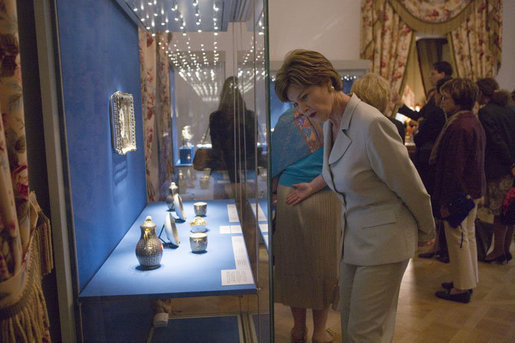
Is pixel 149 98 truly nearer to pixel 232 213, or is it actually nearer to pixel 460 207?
pixel 232 213

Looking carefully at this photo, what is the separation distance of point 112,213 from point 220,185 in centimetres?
51

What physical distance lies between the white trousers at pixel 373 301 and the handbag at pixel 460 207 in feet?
5.04

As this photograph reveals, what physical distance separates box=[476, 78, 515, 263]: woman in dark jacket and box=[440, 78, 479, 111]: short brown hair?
0.89 meters

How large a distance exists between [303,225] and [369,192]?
31.2 inches

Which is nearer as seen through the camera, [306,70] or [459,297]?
[306,70]

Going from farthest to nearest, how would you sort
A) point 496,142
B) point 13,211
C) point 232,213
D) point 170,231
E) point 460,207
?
point 496,142, point 460,207, point 232,213, point 170,231, point 13,211

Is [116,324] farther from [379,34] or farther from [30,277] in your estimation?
[379,34]

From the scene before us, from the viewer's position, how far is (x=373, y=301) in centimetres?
Result: 145

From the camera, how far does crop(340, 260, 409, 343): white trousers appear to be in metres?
1.45

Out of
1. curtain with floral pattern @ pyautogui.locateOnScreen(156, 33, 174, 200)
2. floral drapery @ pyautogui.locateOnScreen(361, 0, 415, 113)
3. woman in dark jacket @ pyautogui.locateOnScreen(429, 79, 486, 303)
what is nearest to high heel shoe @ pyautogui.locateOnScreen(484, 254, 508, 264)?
woman in dark jacket @ pyautogui.locateOnScreen(429, 79, 486, 303)

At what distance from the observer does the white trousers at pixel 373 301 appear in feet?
4.75

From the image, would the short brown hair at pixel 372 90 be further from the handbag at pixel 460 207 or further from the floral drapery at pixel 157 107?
the handbag at pixel 460 207

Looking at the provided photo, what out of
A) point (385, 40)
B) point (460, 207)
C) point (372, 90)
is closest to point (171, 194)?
point (372, 90)

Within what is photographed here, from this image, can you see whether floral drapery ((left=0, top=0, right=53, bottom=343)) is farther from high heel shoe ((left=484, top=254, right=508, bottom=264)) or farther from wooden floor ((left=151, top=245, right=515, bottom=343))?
high heel shoe ((left=484, top=254, right=508, bottom=264))
